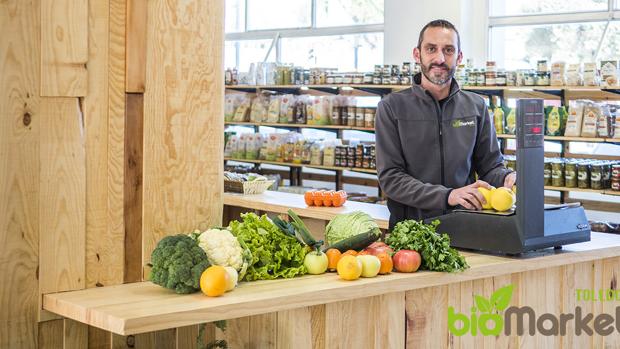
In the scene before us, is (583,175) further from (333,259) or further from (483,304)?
(333,259)

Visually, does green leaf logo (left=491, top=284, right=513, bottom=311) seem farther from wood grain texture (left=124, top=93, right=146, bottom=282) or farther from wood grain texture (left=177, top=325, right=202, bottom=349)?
wood grain texture (left=124, top=93, right=146, bottom=282)

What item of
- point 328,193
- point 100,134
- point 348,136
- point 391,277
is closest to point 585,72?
point 328,193

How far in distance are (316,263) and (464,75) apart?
5.09 meters

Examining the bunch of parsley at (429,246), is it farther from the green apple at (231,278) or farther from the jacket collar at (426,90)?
the jacket collar at (426,90)

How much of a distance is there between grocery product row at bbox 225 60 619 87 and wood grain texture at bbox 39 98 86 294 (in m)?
5.10

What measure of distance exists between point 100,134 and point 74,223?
11.9 inches

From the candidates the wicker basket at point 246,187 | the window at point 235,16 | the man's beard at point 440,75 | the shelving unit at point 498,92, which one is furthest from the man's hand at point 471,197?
the window at point 235,16

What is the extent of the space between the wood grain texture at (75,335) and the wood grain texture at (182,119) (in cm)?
32

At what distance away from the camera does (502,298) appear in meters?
3.53

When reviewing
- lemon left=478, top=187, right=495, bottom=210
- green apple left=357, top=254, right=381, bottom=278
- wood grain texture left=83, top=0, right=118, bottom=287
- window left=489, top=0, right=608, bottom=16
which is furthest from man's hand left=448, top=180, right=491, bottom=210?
window left=489, top=0, right=608, bottom=16

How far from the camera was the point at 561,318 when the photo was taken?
379 centimetres

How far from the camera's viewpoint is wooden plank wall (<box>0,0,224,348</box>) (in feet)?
8.95

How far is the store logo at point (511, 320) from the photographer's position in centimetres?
342

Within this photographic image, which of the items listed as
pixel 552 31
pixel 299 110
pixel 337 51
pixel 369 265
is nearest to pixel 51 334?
pixel 369 265
